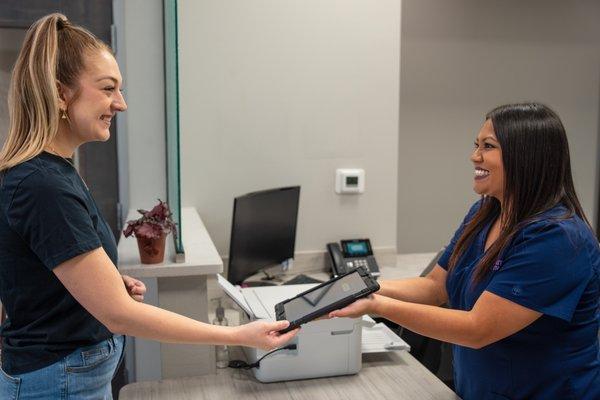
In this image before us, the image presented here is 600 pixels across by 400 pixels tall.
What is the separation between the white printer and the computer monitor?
0.68 m

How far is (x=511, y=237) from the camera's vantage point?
4.57 ft

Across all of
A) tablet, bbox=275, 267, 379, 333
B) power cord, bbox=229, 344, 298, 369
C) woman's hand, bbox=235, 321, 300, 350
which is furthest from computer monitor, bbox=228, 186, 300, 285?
woman's hand, bbox=235, 321, 300, 350

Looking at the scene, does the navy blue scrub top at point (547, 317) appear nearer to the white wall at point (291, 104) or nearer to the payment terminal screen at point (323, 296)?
the payment terminal screen at point (323, 296)

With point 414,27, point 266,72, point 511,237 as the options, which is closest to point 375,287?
point 511,237

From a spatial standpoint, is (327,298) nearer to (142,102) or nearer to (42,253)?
(42,253)

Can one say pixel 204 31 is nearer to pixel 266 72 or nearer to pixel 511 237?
pixel 266 72

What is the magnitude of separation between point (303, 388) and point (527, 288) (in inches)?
27.1

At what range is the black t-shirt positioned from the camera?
1073 mm

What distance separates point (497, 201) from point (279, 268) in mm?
1444

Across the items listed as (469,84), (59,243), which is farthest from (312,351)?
(469,84)

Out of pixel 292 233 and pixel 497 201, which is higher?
pixel 497 201

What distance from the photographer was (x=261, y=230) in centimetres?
259

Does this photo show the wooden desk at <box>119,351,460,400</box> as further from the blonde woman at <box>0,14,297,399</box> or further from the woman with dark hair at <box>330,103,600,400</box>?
the blonde woman at <box>0,14,297,399</box>

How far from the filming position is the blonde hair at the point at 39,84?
3.68 feet
